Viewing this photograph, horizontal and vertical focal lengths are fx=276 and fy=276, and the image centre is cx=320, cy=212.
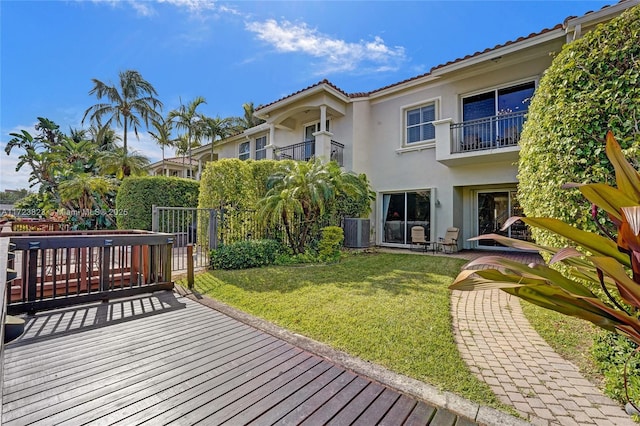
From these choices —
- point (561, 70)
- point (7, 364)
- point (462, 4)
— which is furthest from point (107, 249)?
point (462, 4)

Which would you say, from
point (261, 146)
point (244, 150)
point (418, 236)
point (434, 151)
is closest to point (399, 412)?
point (418, 236)

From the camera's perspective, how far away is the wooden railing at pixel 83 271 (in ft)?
14.6

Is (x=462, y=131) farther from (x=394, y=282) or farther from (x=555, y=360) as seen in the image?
(x=555, y=360)

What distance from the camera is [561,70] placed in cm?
379

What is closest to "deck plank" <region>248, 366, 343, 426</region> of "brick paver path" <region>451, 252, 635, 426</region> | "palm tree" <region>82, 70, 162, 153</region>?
"brick paver path" <region>451, 252, 635, 426</region>

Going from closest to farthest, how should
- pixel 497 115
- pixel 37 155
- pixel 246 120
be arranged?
pixel 497 115, pixel 37 155, pixel 246 120

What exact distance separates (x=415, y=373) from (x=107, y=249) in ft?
18.1

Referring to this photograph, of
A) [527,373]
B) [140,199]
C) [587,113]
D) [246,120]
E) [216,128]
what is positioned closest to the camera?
[527,373]

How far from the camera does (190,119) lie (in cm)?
2266

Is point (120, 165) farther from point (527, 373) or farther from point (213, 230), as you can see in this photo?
point (527, 373)

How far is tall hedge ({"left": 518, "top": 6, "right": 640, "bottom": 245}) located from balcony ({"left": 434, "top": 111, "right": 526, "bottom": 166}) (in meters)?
6.54

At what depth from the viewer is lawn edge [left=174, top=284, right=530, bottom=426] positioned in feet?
7.72

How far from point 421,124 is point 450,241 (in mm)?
5401

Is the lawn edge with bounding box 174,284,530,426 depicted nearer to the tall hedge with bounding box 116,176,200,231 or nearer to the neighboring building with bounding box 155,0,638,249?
the neighboring building with bounding box 155,0,638,249
